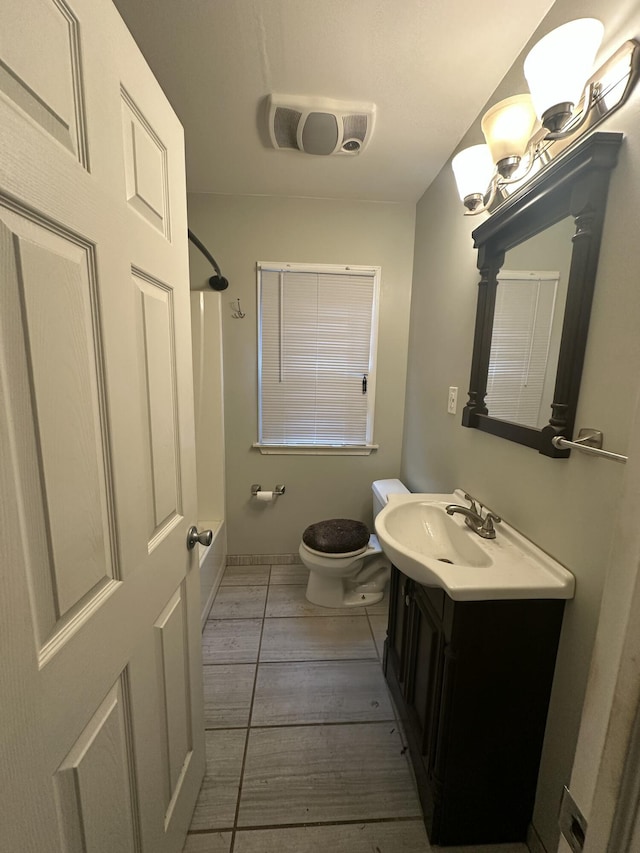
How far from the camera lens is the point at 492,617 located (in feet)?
2.95

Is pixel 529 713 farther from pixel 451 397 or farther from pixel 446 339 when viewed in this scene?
pixel 446 339

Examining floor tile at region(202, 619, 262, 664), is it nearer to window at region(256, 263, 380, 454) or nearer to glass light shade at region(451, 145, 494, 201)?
window at region(256, 263, 380, 454)

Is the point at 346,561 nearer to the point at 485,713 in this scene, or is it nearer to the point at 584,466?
the point at 485,713

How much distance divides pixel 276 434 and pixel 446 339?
125 cm

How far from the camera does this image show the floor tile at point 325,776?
108 centimetres

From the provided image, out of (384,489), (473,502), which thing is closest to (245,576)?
(384,489)

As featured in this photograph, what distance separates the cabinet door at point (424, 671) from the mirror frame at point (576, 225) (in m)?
0.65

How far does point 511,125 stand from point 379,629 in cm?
223

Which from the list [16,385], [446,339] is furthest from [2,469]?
[446,339]

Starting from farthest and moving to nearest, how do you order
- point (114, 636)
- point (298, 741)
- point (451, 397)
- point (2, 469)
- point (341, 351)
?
point (341, 351)
point (451, 397)
point (298, 741)
point (114, 636)
point (2, 469)

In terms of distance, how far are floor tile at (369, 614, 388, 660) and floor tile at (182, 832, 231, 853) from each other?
0.90 metres

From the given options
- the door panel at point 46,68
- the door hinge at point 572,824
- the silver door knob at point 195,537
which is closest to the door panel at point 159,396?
the silver door knob at point 195,537

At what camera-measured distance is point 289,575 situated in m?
2.34

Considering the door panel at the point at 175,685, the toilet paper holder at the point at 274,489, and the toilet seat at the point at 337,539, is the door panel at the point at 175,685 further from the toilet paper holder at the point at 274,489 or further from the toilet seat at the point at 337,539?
the toilet paper holder at the point at 274,489
